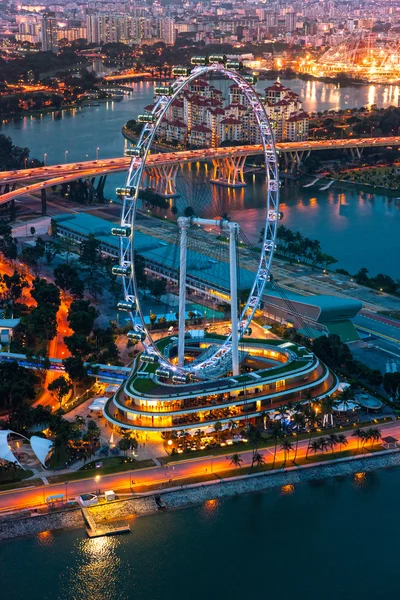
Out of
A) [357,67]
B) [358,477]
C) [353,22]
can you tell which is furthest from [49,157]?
[353,22]

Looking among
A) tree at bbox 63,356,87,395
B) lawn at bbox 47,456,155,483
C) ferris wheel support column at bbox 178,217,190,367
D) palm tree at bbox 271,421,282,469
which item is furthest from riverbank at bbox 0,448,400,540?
tree at bbox 63,356,87,395

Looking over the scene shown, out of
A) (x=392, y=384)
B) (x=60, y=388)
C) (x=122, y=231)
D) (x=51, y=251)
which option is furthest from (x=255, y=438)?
(x=51, y=251)

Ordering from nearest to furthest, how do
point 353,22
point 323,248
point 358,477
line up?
point 358,477, point 323,248, point 353,22

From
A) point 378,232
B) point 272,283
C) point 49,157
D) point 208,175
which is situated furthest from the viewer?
Answer: point 49,157

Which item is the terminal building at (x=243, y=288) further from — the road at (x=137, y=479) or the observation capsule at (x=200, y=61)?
the observation capsule at (x=200, y=61)

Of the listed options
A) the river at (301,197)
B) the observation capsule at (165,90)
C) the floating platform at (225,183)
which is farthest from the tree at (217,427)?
the floating platform at (225,183)

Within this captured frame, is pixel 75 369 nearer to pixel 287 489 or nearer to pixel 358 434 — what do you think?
pixel 287 489

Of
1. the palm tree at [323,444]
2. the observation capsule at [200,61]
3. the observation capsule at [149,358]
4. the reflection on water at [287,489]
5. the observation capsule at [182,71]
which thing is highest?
the observation capsule at [200,61]

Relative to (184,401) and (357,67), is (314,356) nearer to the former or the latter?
(184,401)
